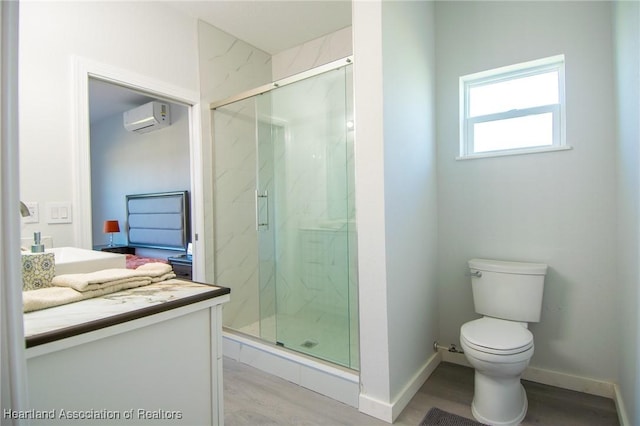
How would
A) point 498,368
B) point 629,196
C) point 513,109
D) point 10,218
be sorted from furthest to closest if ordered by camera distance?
point 513,109
point 498,368
point 629,196
point 10,218

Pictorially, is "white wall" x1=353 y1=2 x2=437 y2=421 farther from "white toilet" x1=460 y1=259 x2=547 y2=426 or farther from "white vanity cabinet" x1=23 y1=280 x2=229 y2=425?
"white vanity cabinet" x1=23 y1=280 x2=229 y2=425

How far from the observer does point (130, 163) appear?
469cm

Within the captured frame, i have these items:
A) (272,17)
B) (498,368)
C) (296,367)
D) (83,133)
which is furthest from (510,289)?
(83,133)

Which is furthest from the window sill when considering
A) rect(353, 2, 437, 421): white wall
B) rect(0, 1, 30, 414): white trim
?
rect(0, 1, 30, 414): white trim

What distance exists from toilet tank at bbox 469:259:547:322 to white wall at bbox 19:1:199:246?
253 centimetres

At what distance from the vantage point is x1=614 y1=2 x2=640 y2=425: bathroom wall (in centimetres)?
131

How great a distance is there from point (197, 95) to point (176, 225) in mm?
1973

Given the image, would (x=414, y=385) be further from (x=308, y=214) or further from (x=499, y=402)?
(x=308, y=214)

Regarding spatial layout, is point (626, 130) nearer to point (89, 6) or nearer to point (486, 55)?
point (486, 55)

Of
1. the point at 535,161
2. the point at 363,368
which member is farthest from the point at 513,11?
the point at 363,368

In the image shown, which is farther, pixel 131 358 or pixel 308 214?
pixel 308 214

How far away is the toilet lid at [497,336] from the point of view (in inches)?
62.1

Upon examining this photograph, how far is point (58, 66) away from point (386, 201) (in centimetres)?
203

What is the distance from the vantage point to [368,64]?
5.56 ft
